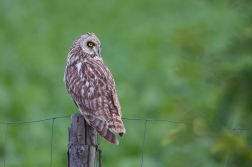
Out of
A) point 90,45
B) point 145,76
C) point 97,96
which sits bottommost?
point 97,96

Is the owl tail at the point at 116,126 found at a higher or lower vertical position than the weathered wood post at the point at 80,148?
higher

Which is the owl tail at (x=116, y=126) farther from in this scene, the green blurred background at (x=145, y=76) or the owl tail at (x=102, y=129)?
the green blurred background at (x=145, y=76)

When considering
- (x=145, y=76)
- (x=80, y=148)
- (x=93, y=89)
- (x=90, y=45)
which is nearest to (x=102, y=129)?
(x=80, y=148)

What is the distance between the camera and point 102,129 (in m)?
5.03

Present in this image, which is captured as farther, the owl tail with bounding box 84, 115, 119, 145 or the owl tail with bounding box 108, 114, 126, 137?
the owl tail with bounding box 108, 114, 126, 137

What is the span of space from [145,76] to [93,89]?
8.98 metres

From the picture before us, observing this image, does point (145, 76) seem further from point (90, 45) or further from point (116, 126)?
point (116, 126)

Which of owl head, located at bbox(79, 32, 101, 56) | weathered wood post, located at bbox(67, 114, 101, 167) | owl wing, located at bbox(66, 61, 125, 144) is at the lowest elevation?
weathered wood post, located at bbox(67, 114, 101, 167)

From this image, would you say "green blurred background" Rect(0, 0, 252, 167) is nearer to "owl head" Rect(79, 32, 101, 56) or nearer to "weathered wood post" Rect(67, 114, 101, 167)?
"weathered wood post" Rect(67, 114, 101, 167)

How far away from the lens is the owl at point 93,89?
514cm

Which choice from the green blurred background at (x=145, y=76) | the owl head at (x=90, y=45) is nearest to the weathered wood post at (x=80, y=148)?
the green blurred background at (x=145, y=76)

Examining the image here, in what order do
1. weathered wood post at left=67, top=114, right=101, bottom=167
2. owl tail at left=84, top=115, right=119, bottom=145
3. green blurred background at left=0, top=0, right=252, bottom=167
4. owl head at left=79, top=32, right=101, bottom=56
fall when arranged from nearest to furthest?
1. green blurred background at left=0, top=0, right=252, bottom=167
2. weathered wood post at left=67, top=114, right=101, bottom=167
3. owl tail at left=84, top=115, right=119, bottom=145
4. owl head at left=79, top=32, right=101, bottom=56

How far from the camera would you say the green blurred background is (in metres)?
4.08

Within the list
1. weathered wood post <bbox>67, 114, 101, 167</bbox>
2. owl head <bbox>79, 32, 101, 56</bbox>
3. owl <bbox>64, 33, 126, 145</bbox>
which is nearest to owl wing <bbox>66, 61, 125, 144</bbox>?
owl <bbox>64, 33, 126, 145</bbox>
